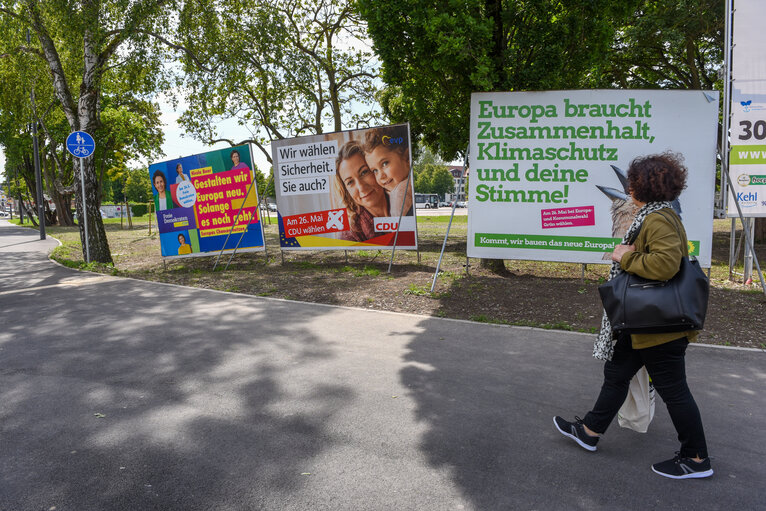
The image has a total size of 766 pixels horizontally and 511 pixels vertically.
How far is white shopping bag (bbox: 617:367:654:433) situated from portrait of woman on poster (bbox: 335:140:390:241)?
7.38 m

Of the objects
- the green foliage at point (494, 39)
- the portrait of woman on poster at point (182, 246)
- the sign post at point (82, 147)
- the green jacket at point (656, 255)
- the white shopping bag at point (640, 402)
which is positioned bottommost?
the white shopping bag at point (640, 402)

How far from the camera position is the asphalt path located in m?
2.84

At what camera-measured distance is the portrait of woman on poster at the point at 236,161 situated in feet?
37.1

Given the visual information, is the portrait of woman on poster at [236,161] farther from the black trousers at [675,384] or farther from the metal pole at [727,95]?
the black trousers at [675,384]

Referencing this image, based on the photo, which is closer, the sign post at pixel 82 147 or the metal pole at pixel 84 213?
the sign post at pixel 82 147

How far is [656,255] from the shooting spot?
111 inches

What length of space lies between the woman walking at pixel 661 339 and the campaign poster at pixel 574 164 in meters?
4.77

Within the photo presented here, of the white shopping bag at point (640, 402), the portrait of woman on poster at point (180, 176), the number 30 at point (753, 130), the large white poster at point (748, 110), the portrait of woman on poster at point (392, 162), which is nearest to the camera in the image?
the white shopping bag at point (640, 402)

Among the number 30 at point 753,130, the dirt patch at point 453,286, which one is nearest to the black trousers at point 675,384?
the dirt patch at point 453,286

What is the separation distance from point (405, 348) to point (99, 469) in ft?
10.1

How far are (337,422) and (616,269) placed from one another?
2.09m

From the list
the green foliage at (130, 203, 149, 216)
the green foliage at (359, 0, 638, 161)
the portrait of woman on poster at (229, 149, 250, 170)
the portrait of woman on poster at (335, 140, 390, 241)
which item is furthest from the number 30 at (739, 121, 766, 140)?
the green foliage at (130, 203, 149, 216)

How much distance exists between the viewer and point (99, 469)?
10.1 feet

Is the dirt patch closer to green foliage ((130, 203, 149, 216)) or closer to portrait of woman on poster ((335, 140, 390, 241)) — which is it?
portrait of woman on poster ((335, 140, 390, 241))
